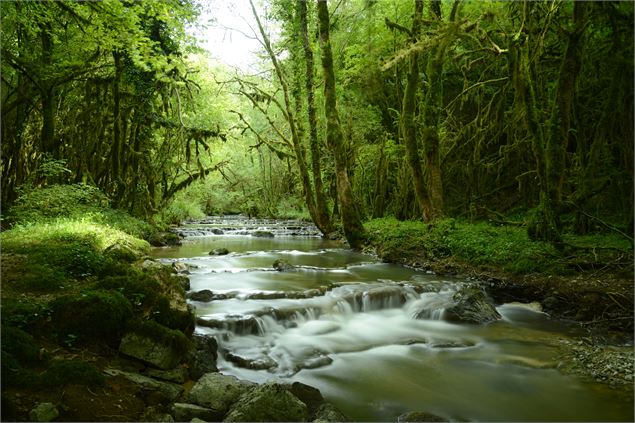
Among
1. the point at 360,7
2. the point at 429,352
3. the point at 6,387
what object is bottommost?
the point at 429,352

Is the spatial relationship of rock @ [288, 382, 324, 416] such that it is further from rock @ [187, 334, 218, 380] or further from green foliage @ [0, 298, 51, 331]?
green foliage @ [0, 298, 51, 331]

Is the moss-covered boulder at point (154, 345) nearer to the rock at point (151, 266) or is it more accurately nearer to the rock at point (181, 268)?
the rock at point (151, 266)

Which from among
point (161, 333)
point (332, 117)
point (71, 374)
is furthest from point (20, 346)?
point (332, 117)

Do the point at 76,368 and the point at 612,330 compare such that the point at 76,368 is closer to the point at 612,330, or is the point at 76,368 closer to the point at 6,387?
the point at 6,387

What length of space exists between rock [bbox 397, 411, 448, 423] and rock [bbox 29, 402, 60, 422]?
310 centimetres

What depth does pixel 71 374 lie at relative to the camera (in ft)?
11.9

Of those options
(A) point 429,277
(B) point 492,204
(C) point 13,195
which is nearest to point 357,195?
(B) point 492,204

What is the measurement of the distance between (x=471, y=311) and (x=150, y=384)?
557cm

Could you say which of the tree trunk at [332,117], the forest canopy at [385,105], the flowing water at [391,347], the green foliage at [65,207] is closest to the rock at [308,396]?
the flowing water at [391,347]

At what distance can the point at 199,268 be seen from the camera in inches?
443

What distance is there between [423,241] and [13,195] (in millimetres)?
14432

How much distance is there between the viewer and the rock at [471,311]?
751 cm

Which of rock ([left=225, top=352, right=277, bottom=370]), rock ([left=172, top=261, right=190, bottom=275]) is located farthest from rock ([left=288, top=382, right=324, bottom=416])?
rock ([left=172, top=261, right=190, bottom=275])

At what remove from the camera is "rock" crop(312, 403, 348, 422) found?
13.4 feet
